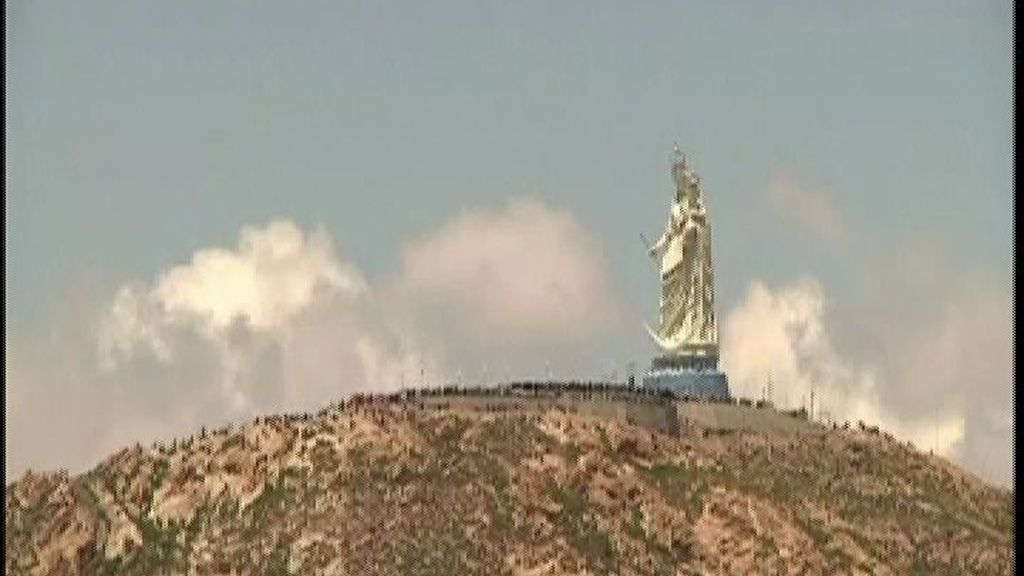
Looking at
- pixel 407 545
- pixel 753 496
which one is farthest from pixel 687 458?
pixel 407 545

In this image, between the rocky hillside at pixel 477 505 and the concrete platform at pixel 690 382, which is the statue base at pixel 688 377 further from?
the rocky hillside at pixel 477 505

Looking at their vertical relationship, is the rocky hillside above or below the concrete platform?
below

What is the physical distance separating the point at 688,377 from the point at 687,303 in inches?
153

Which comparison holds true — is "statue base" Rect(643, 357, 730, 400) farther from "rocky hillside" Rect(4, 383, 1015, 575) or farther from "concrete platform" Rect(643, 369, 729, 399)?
"rocky hillside" Rect(4, 383, 1015, 575)

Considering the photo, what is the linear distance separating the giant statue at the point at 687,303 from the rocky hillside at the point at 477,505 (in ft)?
19.1

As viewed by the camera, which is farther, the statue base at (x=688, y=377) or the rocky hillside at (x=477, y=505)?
the statue base at (x=688, y=377)

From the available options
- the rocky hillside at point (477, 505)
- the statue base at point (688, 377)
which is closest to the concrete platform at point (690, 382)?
the statue base at point (688, 377)

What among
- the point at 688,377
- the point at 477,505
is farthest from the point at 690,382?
the point at 477,505

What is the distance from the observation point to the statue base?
92.8 metres

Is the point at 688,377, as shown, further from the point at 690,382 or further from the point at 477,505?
the point at 477,505

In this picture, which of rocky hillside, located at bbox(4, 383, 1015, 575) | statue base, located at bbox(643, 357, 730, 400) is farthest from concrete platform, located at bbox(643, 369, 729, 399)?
rocky hillside, located at bbox(4, 383, 1015, 575)

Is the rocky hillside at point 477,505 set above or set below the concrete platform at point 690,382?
below

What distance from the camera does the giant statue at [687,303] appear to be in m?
93.0

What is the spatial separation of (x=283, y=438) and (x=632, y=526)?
1533cm
